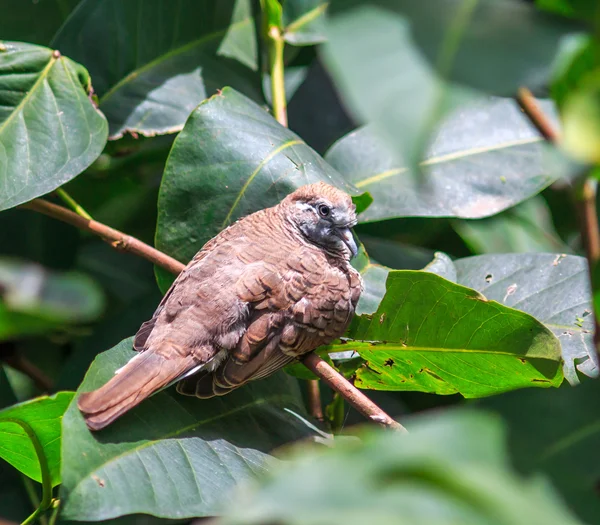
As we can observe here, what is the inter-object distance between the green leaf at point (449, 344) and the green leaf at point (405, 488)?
1.08m

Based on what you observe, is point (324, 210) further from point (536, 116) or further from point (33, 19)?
point (536, 116)

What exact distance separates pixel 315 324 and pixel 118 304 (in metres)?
1.39

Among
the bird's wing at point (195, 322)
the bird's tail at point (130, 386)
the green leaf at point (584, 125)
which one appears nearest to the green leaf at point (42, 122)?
the bird's wing at point (195, 322)

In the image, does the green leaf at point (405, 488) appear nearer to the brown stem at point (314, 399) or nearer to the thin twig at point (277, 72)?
the brown stem at point (314, 399)

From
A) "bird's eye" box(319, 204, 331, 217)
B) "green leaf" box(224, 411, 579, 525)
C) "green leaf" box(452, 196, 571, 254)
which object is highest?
"green leaf" box(224, 411, 579, 525)

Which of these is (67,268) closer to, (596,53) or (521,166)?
(521,166)

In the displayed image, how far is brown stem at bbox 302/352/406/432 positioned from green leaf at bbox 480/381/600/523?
0.70 meters

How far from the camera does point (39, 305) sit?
0.59 metres

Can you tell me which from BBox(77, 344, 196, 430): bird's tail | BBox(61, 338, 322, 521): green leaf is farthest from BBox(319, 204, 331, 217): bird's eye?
BBox(77, 344, 196, 430): bird's tail

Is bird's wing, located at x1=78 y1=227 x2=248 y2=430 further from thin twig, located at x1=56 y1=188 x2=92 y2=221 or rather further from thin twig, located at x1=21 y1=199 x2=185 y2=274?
thin twig, located at x1=56 y1=188 x2=92 y2=221

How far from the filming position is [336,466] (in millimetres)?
709

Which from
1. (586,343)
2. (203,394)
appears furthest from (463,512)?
(586,343)

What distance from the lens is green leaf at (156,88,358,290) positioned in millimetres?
2154

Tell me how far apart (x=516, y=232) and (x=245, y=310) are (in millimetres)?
1694
